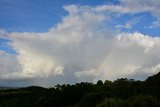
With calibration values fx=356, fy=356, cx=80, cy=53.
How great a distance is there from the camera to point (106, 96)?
47.3m

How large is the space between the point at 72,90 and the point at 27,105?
810 centimetres

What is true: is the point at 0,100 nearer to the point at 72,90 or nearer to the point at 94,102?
the point at 72,90

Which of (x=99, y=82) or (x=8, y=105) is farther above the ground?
(x=99, y=82)

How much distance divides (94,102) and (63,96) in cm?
1438

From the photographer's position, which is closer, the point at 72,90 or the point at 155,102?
the point at 155,102

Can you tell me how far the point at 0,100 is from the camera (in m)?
80.2

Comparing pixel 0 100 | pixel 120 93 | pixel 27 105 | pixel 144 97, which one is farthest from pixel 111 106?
pixel 0 100

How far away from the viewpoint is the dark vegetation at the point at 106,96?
37469 mm

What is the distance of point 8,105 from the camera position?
66.8 m

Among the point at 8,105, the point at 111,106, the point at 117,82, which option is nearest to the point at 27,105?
the point at 8,105

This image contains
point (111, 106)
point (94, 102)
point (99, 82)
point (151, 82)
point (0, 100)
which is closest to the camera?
point (111, 106)

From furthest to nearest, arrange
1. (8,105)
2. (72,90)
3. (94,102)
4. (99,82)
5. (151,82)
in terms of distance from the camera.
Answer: (99,82) < (8,105) < (72,90) < (151,82) < (94,102)

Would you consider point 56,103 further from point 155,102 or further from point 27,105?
point 155,102

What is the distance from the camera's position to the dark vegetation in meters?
37.5
